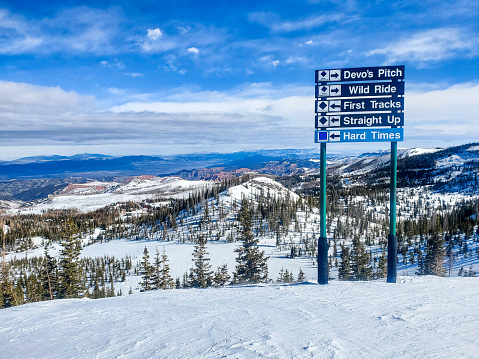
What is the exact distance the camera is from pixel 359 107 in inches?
474

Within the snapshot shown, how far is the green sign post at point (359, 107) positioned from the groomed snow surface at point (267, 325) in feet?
11.3

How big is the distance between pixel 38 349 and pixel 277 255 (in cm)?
7989

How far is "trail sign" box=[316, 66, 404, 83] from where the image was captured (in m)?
11.9

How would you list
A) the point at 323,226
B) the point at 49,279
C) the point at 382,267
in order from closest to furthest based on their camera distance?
the point at 323,226
the point at 49,279
the point at 382,267

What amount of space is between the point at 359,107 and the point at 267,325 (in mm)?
9311

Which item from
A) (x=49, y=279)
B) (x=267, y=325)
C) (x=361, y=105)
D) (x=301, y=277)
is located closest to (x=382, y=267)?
(x=301, y=277)

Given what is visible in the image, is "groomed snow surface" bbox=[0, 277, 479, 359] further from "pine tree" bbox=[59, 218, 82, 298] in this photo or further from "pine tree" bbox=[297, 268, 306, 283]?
"pine tree" bbox=[59, 218, 82, 298]

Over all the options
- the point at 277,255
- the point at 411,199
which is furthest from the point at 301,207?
the point at 411,199

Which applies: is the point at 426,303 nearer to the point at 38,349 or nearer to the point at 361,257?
the point at 38,349

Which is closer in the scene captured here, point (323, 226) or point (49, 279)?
point (323, 226)

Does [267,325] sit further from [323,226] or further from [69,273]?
[69,273]

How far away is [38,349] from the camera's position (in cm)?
633

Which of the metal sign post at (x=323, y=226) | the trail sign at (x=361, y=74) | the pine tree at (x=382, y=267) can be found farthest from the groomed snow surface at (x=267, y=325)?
the pine tree at (x=382, y=267)

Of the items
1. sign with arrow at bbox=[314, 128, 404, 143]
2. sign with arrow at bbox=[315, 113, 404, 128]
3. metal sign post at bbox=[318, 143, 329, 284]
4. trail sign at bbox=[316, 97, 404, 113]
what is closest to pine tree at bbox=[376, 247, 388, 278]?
metal sign post at bbox=[318, 143, 329, 284]
